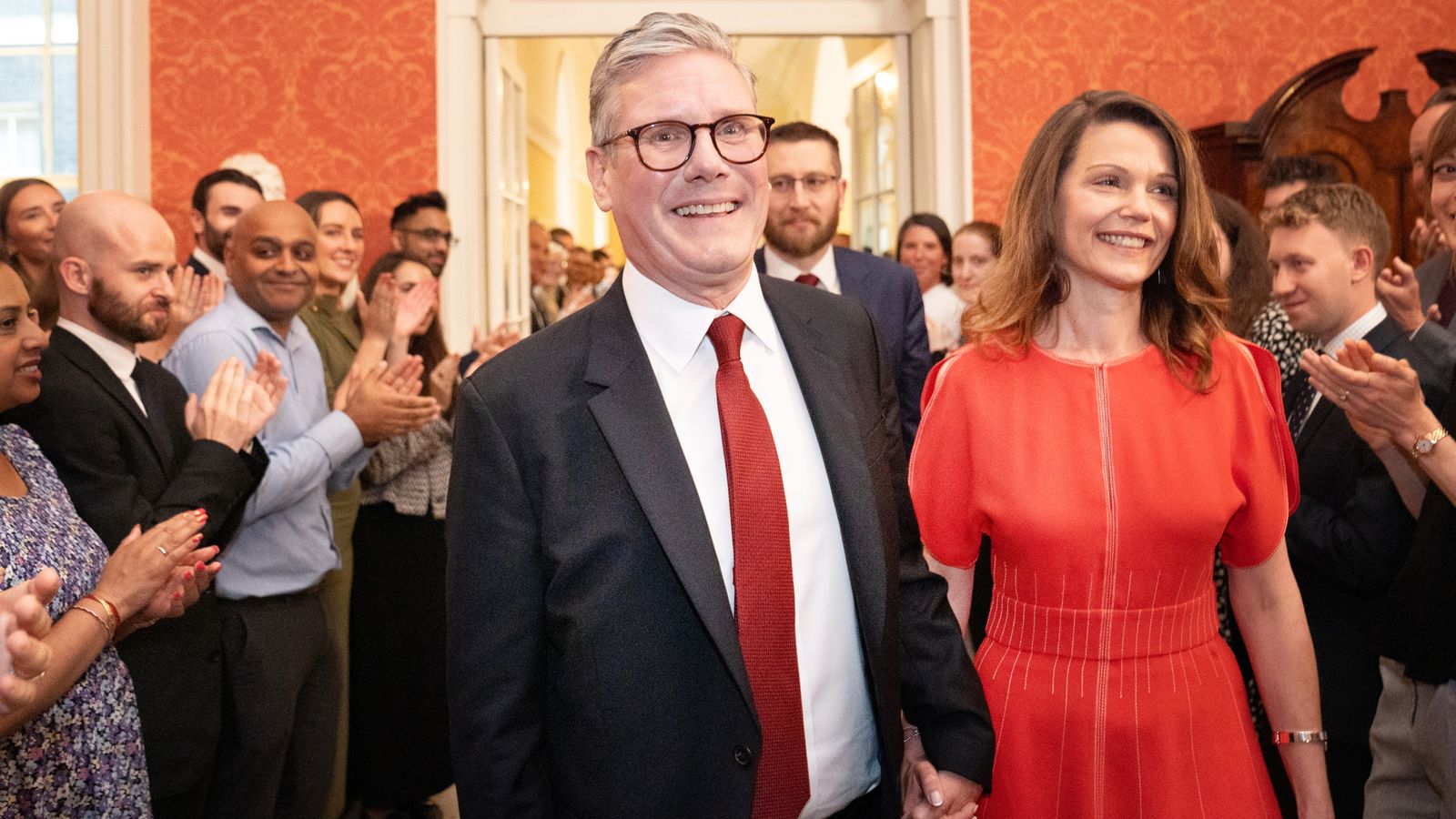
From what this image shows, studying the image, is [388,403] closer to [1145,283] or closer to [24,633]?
[24,633]

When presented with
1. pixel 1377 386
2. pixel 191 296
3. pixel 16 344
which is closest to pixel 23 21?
pixel 191 296

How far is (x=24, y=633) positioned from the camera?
1682 millimetres

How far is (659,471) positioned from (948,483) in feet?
1.95

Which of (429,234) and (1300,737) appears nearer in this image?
(1300,737)

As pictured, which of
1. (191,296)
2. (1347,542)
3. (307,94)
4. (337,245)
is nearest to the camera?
(1347,542)

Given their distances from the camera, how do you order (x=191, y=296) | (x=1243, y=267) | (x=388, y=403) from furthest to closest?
1. (x=191, y=296)
2. (x=1243, y=267)
3. (x=388, y=403)

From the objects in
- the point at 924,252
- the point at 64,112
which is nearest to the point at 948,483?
the point at 924,252

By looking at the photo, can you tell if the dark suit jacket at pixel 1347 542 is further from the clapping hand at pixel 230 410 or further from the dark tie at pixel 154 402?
the dark tie at pixel 154 402

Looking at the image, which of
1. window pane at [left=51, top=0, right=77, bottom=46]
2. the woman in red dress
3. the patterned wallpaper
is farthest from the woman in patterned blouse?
the patterned wallpaper

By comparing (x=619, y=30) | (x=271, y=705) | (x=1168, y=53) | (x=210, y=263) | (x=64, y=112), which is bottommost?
(x=271, y=705)

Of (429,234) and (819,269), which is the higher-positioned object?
(429,234)

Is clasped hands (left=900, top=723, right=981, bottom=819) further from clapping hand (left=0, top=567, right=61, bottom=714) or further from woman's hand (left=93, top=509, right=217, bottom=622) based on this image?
woman's hand (left=93, top=509, right=217, bottom=622)

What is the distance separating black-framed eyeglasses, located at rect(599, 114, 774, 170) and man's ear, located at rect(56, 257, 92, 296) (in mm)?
1553

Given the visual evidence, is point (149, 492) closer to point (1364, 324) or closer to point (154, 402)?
point (154, 402)
